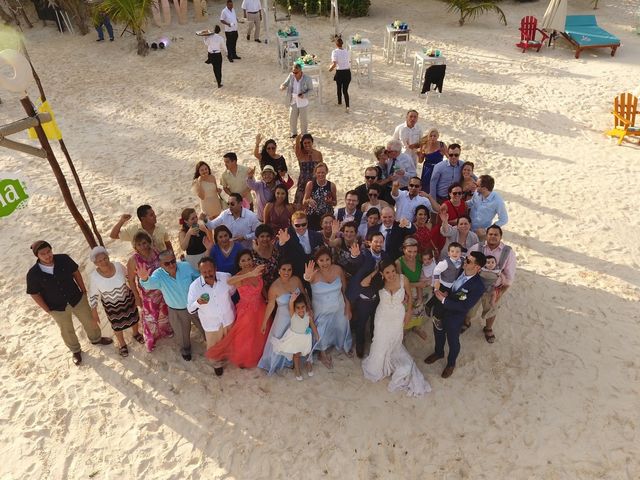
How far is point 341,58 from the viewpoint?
10117 mm

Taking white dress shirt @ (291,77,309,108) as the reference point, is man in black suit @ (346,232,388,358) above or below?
below

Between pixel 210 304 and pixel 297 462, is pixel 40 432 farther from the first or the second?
pixel 297 462

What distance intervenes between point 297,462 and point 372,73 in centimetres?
1098

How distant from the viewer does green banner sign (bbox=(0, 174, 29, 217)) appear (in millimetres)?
4410

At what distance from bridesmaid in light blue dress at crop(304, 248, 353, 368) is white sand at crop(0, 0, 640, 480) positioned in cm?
40

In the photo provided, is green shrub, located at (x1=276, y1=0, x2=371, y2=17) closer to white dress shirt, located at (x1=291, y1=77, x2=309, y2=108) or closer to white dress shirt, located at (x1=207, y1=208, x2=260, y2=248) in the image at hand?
white dress shirt, located at (x1=291, y1=77, x2=309, y2=108)

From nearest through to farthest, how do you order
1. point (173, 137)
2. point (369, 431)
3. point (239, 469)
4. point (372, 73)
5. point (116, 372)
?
point (239, 469) → point (369, 431) → point (116, 372) → point (173, 137) → point (372, 73)

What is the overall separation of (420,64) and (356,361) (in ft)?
28.2

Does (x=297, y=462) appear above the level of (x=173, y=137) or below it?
below

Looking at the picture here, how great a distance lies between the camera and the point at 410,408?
4707mm

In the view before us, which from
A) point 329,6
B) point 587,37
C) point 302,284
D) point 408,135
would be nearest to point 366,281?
point 302,284

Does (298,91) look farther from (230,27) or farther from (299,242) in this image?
(230,27)

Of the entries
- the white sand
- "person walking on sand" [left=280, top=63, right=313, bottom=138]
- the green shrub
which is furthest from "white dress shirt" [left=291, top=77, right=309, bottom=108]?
the green shrub

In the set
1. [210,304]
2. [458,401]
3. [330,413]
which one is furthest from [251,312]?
[458,401]
